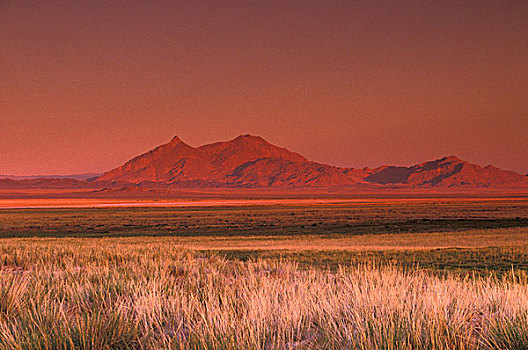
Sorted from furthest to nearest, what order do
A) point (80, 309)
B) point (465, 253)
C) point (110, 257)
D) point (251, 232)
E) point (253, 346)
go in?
point (251, 232), point (465, 253), point (110, 257), point (80, 309), point (253, 346)

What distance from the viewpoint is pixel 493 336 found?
443cm

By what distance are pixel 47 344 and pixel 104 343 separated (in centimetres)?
53

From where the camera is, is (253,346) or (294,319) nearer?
(253,346)

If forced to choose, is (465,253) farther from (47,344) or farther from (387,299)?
(47,344)

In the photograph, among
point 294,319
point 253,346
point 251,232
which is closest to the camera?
point 253,346

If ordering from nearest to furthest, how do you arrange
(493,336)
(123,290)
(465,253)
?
(493,336) < (123,290) < (465,253)

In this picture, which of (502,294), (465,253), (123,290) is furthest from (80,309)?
(465,253)

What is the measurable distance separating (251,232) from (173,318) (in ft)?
110

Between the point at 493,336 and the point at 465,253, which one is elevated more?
the point at 493,336

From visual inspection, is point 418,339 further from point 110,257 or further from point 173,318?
point 110,257

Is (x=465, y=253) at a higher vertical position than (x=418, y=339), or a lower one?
lower

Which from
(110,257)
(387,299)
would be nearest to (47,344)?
(387,299)

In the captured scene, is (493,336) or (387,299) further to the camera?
(387,299)

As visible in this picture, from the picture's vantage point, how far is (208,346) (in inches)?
164
